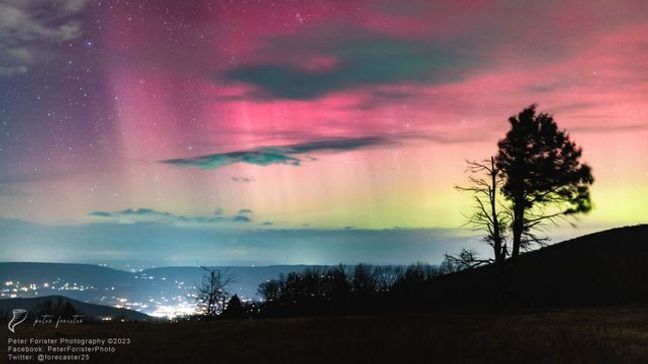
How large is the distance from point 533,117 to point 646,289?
18.6 metres

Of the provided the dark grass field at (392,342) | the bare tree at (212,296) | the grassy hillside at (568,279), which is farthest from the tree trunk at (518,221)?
the bare tree at (212,296)

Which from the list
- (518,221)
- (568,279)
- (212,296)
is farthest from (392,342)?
(212,296)

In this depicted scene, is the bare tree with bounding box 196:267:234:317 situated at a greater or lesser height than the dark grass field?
greater

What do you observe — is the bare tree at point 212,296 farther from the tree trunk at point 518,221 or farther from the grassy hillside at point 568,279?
the tree trunk at point 518,221

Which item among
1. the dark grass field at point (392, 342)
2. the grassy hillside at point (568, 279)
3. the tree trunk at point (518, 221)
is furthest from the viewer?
the grassy hillside at point (568, 279)

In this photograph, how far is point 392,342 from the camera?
19.5 m

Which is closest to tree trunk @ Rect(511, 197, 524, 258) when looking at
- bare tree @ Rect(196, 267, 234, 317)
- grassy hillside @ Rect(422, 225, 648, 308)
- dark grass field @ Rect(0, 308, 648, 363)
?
grassy hillside @ Rect(422, 225, 648, 308)

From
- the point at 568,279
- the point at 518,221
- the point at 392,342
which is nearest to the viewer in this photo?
the point at 392,342

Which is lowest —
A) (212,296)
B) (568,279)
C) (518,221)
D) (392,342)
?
(392,342)

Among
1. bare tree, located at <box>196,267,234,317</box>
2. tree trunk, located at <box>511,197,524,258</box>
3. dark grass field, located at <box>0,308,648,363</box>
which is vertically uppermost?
tree trunk, located at <box>511,197,524,258</box>

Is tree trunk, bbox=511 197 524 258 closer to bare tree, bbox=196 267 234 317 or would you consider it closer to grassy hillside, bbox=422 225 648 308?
grassy hillside, bbox=422 225 648 308

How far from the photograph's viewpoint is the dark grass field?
54.1 ft

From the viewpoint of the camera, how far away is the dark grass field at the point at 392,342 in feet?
54.1

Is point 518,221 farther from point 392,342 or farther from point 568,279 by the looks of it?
point 392,342
